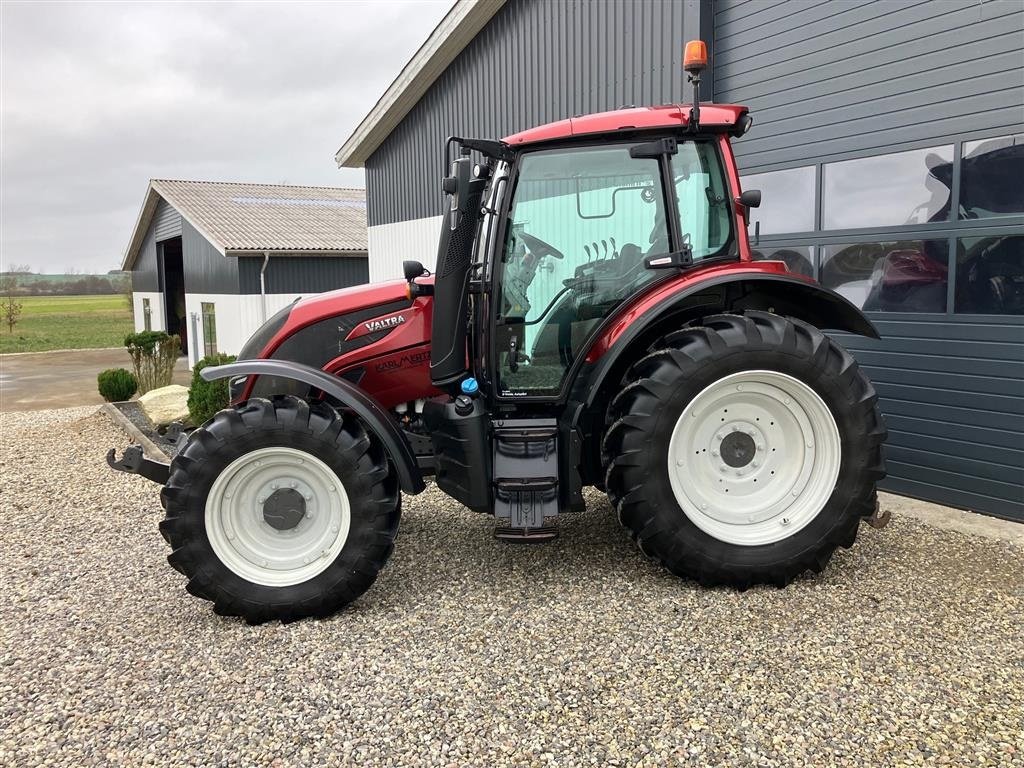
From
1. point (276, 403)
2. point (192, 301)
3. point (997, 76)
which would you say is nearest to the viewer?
point (276, 403)

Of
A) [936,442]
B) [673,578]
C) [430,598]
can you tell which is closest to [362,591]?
[430,598]

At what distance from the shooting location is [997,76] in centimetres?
496

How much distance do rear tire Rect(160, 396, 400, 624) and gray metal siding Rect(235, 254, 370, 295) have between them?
43.2 feet

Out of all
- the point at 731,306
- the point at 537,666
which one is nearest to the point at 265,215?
the point at 731,306

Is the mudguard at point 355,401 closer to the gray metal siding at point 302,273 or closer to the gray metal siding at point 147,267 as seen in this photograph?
the gray metal siding at point 302,273

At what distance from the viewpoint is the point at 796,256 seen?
→ 6371mm

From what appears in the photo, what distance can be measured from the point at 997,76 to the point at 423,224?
824 cm

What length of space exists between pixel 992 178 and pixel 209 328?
1771 centimetres

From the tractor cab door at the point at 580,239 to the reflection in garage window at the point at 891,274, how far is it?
7.34 feet

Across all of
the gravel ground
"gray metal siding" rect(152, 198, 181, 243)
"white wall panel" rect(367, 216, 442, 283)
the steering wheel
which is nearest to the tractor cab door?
the steering wheel

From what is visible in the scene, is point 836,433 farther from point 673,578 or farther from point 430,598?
point 430,598

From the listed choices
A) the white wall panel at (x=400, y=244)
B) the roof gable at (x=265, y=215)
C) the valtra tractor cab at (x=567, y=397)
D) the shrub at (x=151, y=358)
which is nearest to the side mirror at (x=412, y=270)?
the valtra tractor cab at (x=567, y=397)

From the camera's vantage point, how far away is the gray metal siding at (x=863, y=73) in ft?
16.4

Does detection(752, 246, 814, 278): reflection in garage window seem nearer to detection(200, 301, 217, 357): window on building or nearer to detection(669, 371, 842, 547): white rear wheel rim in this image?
detection(669, 371, 842, 547): white rear wheel rim
